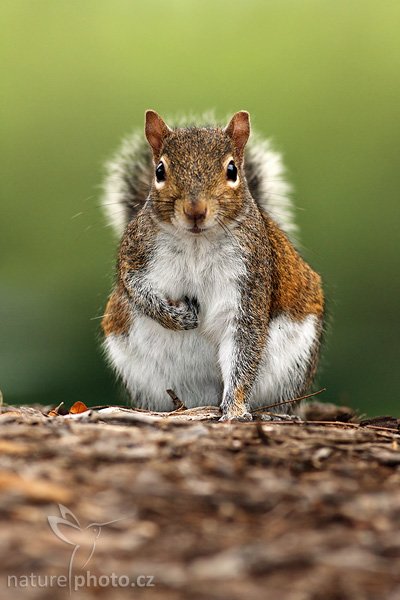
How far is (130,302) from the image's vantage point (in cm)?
318

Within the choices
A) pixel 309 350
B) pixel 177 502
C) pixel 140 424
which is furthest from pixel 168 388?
→ pixel 177 502

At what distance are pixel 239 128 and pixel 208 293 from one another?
65cm

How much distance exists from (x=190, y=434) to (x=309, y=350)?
1.30 metres

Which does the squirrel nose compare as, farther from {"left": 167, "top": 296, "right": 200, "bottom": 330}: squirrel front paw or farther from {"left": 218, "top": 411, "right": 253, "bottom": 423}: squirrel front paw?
{"left": 218, "top": 411, "right": 253, "bottom": 423}: squirrel front paw

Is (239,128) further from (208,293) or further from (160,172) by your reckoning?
(208,293)

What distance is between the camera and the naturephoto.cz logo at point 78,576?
136 centimetres

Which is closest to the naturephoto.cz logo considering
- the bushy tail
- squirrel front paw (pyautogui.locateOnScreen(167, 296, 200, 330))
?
squirrel front paw (pyautogui.locateOnScreen(167, 296, 200, 330))

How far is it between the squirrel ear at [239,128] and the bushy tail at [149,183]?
57cm

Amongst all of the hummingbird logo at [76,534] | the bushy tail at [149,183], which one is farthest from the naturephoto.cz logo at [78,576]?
the bushy tail at [149,183]

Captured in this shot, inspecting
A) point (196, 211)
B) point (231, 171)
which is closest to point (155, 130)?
point (231, 171)

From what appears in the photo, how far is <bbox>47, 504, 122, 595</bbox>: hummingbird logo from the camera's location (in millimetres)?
1438

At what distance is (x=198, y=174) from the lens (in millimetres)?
2822

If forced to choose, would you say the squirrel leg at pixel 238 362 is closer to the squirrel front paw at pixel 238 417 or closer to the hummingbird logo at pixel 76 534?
the squirrel front paw at pixel 238 417

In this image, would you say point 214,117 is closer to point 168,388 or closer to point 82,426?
point 168,388
